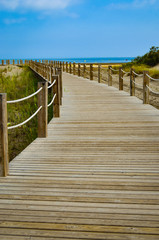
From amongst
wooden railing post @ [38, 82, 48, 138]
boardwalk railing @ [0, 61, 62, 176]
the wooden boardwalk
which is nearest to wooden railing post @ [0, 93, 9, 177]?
boardwalk railing @ [0, 61, 62, 176]

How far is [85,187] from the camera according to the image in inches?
147

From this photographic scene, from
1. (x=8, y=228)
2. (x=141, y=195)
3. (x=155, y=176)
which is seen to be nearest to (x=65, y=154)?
(x=155, y=176)

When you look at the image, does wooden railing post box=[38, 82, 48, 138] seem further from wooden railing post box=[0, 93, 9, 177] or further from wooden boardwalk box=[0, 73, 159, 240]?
wooden railing post box=[0, 93, 9, 177]

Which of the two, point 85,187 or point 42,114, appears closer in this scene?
point 85,187

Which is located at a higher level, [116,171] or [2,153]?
[2,153]

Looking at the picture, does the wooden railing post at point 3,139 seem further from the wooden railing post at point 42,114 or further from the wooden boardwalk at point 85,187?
the wooden railing post at point 42,114

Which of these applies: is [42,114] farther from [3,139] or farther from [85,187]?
[85,187]

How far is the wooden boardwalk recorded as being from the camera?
2.79 meters

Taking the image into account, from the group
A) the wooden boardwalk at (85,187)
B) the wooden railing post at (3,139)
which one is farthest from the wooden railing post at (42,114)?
Result: the wooden railing post at (3,139)

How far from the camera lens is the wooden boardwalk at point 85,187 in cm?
279

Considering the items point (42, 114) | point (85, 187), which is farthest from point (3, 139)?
point (42, 114)

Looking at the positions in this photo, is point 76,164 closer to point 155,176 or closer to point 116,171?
point 116,171

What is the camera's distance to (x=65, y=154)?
17.3ft

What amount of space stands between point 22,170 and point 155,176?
174 cm
